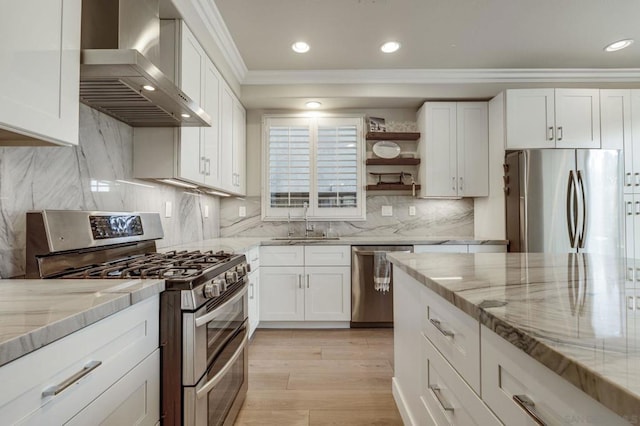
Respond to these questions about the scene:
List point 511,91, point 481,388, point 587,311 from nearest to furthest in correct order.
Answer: point 587,311 → point 481,388 → point 511,91

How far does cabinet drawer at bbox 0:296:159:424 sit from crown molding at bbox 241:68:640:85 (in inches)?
108

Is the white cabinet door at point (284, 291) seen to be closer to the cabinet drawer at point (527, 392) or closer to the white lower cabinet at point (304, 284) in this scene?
the white lower cabinet at point (304, 284)

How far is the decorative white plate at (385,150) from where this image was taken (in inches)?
143

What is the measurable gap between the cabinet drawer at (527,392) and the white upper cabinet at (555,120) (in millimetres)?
2914

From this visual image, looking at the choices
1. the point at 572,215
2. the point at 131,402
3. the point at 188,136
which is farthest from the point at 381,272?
the point at 131,402

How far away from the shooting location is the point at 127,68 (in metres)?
1.23

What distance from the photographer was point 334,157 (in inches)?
141

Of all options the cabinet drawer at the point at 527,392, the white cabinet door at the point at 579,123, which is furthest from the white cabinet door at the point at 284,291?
the white cabinet door at the point at 579,123

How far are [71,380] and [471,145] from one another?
142 inches

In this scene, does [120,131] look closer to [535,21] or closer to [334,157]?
[334,157]

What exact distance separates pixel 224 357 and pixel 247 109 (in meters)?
2.87

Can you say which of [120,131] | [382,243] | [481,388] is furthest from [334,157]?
[481,388]

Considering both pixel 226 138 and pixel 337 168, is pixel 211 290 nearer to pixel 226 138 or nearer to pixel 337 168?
pixel 226 138

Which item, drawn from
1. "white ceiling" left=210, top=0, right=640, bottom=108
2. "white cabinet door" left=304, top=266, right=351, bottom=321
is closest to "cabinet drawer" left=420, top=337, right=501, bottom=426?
"white cabinet door" left=304, top=266, right=351, bottom=321
